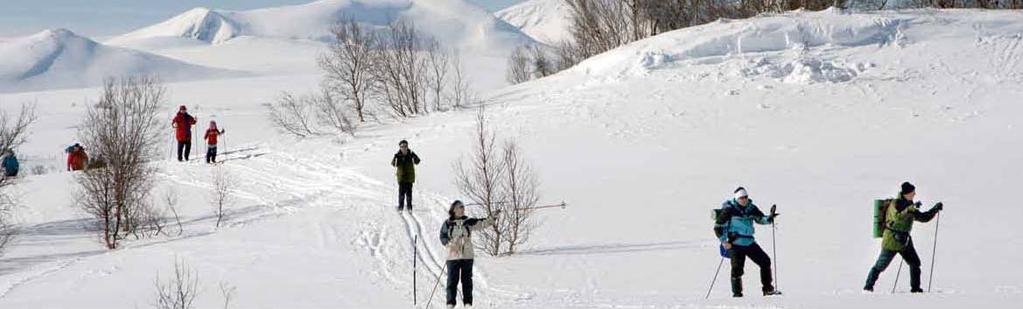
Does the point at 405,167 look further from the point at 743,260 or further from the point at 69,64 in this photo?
the point at 69,64

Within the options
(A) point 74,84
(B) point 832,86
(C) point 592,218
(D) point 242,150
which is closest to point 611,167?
(C) point 592,218

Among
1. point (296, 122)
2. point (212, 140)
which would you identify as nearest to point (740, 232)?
point (212, 140)

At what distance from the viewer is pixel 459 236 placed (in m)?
11.1

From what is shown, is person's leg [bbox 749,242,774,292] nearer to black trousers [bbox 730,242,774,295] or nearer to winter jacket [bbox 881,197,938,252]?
black trousers [bbox 730,242,774,295]

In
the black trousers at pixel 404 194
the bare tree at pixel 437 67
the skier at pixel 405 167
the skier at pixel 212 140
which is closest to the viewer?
the skier at pixel 405 167

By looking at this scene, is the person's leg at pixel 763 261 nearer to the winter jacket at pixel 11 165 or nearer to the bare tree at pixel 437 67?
the winter jacket at pixel 11 165

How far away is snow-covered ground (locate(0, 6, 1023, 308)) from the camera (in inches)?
506

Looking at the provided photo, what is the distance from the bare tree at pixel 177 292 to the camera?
947cm

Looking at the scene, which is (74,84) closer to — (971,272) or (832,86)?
(832,86)

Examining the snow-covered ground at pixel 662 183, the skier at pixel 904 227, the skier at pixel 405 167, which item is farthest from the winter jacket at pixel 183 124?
the skier at pixel 904 227

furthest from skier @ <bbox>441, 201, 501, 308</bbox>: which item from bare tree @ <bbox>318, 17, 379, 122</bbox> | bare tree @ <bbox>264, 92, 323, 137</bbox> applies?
bare tree @ <bbox>318, 17, 379, 122</bbox>

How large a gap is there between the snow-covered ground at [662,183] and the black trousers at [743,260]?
404 mm

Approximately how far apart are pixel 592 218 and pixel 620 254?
2.83 m

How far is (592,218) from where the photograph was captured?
17312 mm
